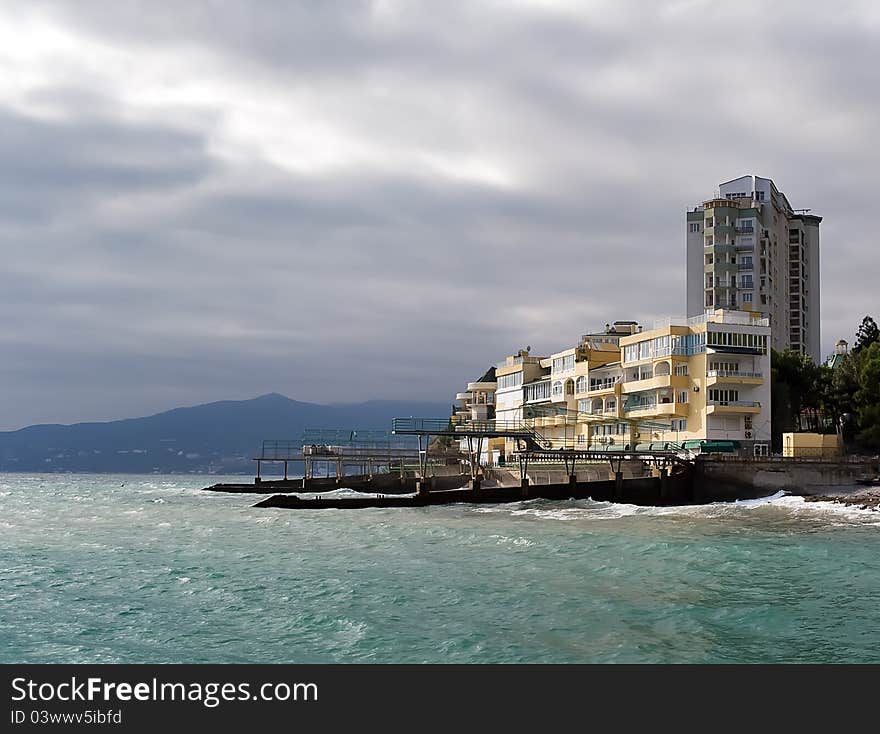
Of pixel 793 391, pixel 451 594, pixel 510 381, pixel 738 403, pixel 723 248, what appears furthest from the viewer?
pixel 723 248

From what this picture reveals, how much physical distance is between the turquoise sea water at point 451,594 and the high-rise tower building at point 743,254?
66.2 metres

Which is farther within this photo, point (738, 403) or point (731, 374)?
point (731, 374)

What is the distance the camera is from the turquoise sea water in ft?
59.4

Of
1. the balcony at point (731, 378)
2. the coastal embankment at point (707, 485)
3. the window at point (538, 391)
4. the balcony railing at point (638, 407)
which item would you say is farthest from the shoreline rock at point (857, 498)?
the window at point (538, 391)

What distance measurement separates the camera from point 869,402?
73750 mm

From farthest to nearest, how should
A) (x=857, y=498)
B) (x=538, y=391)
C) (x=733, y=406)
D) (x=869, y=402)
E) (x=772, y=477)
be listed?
(x=538, y=391) < (x=869, y=402) < (x=733, y=406) < (x=772, y=477) < (x=857, y=498)

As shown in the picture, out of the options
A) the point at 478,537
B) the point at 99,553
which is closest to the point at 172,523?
the point at 99,553

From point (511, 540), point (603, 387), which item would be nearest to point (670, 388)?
point (603, 387)

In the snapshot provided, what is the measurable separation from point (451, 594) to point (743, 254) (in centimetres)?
9299

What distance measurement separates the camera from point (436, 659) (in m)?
17.2

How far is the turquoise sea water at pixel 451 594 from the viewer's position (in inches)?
713

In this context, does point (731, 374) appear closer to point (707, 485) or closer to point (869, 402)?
point (869, 402)

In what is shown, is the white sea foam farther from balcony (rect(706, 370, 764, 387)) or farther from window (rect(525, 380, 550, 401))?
window (rect(525, 380, 550, 401))
